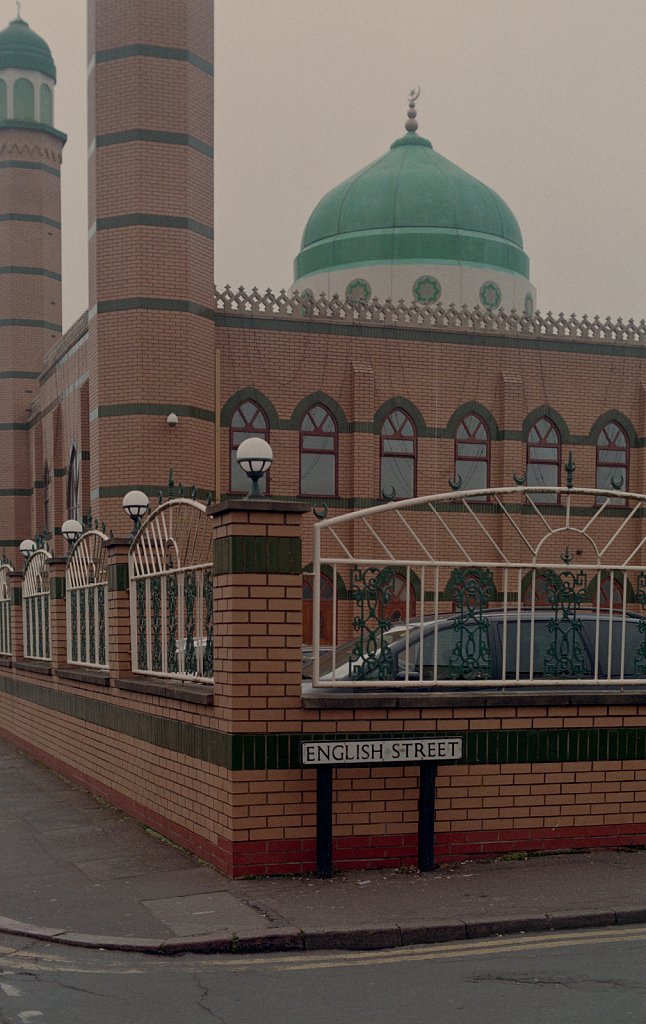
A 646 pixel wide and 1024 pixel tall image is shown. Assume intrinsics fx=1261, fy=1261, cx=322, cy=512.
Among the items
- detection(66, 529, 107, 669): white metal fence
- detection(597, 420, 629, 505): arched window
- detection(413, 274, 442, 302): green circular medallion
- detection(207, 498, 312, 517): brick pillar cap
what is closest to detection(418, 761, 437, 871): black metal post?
detection(207, 498, 312, 517): brick pillar cap

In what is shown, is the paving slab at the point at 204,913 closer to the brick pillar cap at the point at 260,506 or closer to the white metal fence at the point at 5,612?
the brick pillar cap at the point at 260,506

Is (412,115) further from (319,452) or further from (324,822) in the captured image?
(324,822)

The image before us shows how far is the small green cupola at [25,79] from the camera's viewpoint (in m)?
32.8

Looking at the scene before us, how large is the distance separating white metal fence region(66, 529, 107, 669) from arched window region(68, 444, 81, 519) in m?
13.0

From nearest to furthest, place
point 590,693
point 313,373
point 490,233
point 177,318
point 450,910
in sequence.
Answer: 1. point 450,910
2. point 590,693
3. point 177,318
4. point 313,373
5. point 490,233

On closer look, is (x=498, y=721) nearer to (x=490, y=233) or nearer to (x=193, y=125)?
(x=193, y=125)

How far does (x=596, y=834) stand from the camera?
8.34 m

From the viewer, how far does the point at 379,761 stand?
25.0 feet

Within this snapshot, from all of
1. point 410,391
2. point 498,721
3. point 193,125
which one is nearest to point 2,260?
point 193,125

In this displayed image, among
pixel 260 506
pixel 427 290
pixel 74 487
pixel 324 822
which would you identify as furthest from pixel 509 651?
pixel 427 290

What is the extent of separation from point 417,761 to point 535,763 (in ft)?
3.12

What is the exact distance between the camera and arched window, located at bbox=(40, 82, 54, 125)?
33062 mm

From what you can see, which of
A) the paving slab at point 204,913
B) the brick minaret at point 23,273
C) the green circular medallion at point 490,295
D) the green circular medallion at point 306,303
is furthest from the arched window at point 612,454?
the paving slab at point 204,913

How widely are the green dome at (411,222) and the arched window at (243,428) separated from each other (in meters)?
7.61
